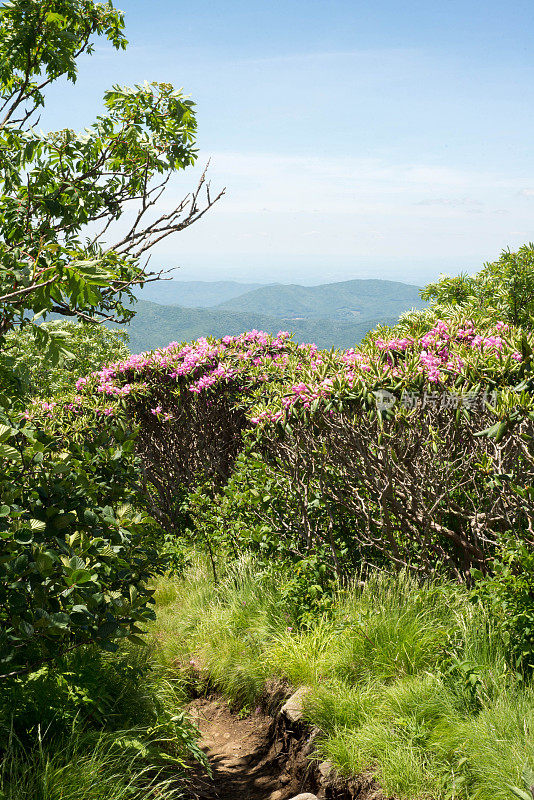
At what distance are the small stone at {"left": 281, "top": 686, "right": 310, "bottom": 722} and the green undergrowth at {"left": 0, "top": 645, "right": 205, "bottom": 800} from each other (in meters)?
0.64

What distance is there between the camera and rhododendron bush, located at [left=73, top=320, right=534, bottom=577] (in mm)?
4180

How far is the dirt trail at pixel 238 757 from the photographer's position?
3789 mm

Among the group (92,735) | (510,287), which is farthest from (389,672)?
(510,287)

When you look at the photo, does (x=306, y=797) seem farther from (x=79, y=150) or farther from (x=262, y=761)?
(x=79, y=150)

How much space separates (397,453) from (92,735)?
290 centimetres

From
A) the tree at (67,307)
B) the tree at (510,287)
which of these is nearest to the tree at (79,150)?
the tree at (67,307)

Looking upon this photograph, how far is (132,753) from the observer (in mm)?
3395

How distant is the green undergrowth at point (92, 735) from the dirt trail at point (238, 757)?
256mm

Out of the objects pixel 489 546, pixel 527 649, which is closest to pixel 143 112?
pixel 489 546

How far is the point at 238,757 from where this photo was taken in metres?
4.23

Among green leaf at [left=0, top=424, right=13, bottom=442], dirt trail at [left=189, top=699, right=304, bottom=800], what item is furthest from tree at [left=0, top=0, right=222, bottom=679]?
dirt trail at [left=189, top=699, right=304, bottom=800]

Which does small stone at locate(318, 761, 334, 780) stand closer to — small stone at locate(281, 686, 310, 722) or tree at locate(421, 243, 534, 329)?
small stone at locate(281, 686, 310, 722)

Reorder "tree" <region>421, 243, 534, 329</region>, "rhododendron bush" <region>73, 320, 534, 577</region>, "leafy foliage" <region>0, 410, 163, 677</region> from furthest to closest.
Result: "tree" <region>421, 243, 534, 329</region> < "rhododendron bush" <region>73, 320, 534, 577</region> < "leafy foliage" <region>0, 410, 163, 677</region>

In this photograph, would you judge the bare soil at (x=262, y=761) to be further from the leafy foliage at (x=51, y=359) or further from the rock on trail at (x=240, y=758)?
the leafy foliage at (x=51, y=359)
